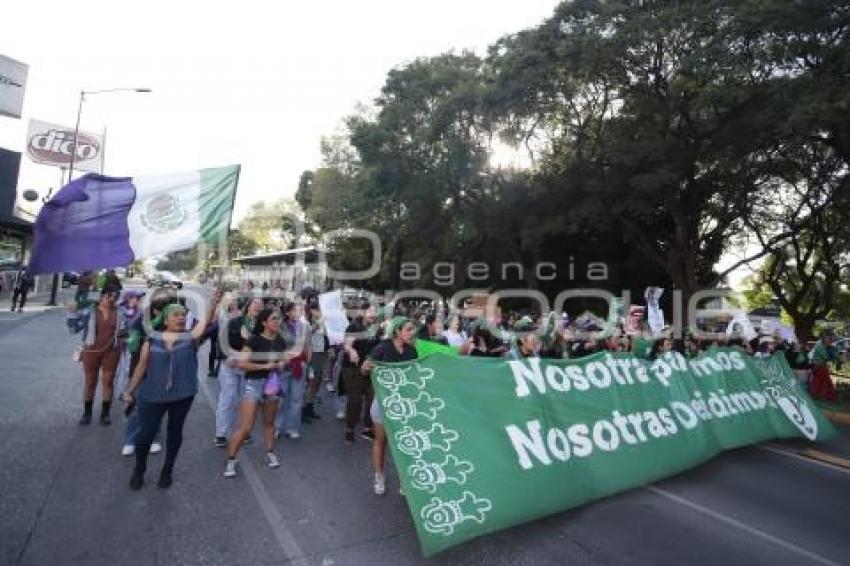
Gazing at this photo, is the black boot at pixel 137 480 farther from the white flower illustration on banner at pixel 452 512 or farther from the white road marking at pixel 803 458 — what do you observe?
the white road marking at pixel 803 458

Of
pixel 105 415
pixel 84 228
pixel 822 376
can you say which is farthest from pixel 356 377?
pixel 822 376

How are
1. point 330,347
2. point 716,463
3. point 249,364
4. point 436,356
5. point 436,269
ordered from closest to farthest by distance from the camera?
1. point 436,356
2. point 249,364
3. point 716,463
4. point 330,347
5. point 436,269

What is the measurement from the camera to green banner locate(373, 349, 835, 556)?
14.5 ft

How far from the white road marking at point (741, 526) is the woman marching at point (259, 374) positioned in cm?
396

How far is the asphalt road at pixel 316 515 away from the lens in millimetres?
4203

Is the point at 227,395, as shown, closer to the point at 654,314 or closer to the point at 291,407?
the point at 291,407

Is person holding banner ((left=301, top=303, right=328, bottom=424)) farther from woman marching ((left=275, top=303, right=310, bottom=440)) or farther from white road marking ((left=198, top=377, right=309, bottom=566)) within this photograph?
white road marking ((left=198, top=377, right=309, bottom=566))

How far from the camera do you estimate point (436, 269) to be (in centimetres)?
3344

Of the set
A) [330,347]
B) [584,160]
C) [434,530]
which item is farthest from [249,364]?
[584,160]

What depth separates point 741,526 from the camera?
512 cm

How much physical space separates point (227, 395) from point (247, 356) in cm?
109

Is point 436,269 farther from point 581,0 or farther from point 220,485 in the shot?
point 220,485

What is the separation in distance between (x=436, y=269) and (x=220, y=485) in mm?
28330

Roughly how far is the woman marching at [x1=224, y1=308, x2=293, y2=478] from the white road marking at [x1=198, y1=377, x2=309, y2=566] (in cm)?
20
